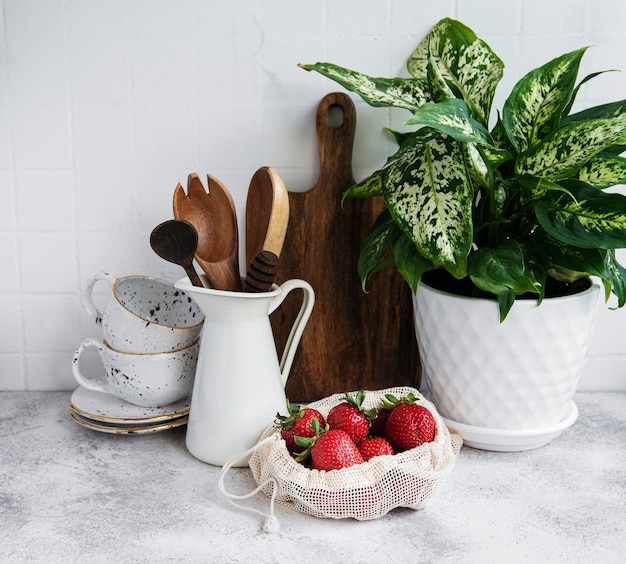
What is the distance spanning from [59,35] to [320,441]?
0.73 m

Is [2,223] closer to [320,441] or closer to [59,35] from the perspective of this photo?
[59,35]

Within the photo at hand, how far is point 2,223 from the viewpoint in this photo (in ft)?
3.87

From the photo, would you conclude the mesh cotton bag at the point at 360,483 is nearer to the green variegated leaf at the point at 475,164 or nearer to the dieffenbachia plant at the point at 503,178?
the dieffenbachia plant at the point at 503,178

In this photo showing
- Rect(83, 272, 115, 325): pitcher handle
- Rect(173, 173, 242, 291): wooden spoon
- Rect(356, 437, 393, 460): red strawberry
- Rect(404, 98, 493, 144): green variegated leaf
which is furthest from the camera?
Rect(83, 272, 115, 325): pitcher handle

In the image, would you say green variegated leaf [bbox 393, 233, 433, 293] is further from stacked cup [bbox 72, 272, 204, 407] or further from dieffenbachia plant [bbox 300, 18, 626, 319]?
stacked cup [bbox 72, 272, 204, 407]

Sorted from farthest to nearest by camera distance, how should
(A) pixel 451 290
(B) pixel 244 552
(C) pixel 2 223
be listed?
(C) pixel 2 223, (A) pixel 451 290, (B) pixel 244 552

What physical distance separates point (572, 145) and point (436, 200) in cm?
17

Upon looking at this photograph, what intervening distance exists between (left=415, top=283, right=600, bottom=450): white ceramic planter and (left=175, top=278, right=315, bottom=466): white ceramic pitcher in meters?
0.23

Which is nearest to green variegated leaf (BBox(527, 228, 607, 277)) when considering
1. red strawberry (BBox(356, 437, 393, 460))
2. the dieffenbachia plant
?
the dieffenbachia plant

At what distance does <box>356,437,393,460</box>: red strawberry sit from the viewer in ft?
2.90

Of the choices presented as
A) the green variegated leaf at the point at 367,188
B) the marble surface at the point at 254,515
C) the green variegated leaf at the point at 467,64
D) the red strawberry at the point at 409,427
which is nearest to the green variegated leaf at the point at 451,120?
the green variegated leaf at the point at 467,64

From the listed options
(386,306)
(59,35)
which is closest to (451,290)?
(386,306)

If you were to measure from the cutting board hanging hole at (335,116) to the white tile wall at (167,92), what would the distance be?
0.03 m

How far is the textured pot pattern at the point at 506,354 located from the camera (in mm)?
951
